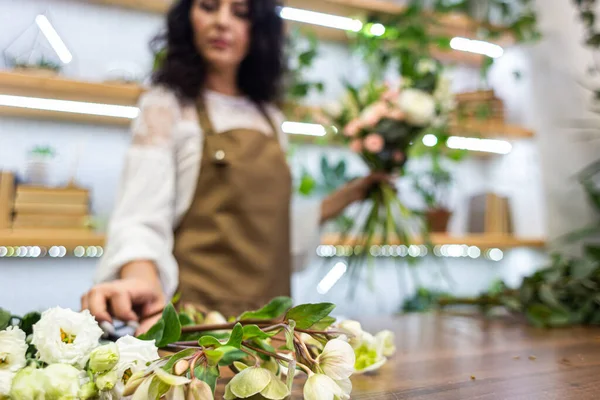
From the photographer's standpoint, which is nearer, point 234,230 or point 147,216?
point 147,216

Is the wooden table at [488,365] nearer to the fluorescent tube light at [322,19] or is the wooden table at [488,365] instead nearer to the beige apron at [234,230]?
the beige apron at [234,230]

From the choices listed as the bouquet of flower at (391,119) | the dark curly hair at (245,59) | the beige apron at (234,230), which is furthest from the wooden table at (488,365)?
the dark curly hair at (245,59)

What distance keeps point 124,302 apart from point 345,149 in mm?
2174

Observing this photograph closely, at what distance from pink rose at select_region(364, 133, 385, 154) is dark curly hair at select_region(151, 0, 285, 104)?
31cm

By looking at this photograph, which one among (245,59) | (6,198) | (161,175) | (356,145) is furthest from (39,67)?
(356,145)

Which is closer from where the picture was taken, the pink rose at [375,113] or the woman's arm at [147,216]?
the woman's arm at [147,216]

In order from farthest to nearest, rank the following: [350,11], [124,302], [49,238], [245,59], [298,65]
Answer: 1. [350,11]
2. [298,65]
3. [49,238]
4. [245,59]
5. [124,302]

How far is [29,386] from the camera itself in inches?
11.4

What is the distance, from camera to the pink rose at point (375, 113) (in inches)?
53.1

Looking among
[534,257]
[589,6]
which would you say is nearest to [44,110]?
[589,6]

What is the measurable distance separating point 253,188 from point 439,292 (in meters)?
1.64

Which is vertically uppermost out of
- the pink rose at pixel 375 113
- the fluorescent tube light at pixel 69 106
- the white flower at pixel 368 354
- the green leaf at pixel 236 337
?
the fluorescent tube light at pixel 69 106

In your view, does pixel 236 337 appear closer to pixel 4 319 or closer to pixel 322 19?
pixel 4 319

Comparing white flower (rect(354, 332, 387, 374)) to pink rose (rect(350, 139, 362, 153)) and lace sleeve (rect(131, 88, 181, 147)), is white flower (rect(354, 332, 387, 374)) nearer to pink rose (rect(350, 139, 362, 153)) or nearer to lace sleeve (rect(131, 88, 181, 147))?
lace sleeve (rect(131, 88, 181, 147))
